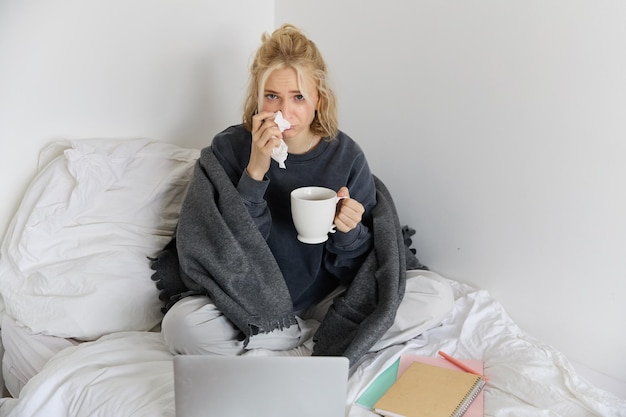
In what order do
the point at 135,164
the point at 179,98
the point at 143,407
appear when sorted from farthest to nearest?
the point at 179,98 → the point at 135,164 → the point at 143,407

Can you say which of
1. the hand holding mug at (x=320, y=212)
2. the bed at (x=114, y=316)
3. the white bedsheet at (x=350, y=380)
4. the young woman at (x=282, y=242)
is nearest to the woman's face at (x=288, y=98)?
the young woman at (x=282, y=242)

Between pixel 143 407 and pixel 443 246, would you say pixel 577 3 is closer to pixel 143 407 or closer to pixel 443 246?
pixel 443 246

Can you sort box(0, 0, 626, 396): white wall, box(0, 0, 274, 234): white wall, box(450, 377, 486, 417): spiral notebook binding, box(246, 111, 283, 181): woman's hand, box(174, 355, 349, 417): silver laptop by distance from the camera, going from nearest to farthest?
1. box(174, 355, 349, 417): silver laptop
2. box(450, 377, 486, 417): spiral notebook binding
3. box(246, 111, 283, 181): woman's hand
4. box(0, 0, 626, 396): white wall
5. box(0, 0, 274, 234): white wall

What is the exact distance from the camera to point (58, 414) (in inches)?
52.4

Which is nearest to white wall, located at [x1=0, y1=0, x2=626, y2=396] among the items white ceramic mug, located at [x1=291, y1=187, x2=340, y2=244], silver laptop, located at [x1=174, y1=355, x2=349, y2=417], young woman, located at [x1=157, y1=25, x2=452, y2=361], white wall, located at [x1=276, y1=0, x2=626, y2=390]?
white wall, located at [x1=276, y1=0, x2=626, y2=390]

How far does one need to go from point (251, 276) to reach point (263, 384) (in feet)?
1.39

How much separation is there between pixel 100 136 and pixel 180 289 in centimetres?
50

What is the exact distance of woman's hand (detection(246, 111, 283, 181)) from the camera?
1.40 m

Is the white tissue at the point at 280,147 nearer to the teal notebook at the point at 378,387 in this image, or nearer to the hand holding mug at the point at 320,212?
the hand holding mug at the point at 320,212

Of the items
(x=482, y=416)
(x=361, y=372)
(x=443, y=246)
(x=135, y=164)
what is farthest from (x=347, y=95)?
(x=482, y=416)

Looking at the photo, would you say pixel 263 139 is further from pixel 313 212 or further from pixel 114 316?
pixel 114 316

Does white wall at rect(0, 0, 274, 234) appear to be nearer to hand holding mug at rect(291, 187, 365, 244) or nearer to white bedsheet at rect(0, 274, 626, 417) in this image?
white bedsheet at rect(0, 274, 626, 417)

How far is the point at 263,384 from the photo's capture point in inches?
44.0

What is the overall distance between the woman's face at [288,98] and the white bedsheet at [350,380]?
556 millimetres
